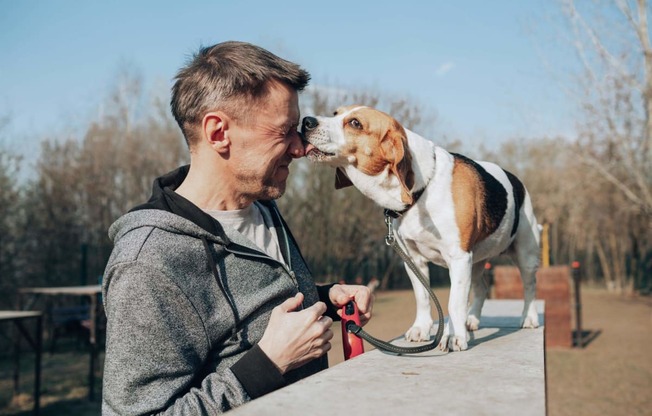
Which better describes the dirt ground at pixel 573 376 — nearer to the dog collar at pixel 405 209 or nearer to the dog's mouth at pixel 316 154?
the dog collar at pixel 405 209

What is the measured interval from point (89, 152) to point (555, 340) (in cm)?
1221

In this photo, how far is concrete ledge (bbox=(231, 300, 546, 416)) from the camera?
137 centimetres

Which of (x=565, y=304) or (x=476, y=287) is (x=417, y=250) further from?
(x=565, y=304)

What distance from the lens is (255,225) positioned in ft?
7.92

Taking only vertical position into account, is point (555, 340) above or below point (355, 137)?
below

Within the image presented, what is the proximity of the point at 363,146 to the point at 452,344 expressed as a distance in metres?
0.92

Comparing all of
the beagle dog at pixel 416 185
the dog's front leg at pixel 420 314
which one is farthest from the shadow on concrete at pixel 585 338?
the beagle dog at pixel 416 185

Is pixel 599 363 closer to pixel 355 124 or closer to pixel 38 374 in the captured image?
pixel 38 374

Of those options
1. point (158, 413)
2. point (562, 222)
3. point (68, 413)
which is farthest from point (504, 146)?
point (158, 413)

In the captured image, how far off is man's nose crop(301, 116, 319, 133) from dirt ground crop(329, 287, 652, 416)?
2.79 metres

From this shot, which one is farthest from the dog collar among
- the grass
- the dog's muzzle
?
the grass

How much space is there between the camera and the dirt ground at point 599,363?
26.9 ft

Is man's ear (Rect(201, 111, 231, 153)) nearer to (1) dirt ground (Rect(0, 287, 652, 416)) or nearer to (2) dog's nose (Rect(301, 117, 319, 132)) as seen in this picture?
(2) dog's nose (Rect(301, 117, 319, 132))

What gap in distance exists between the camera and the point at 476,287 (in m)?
3.52
